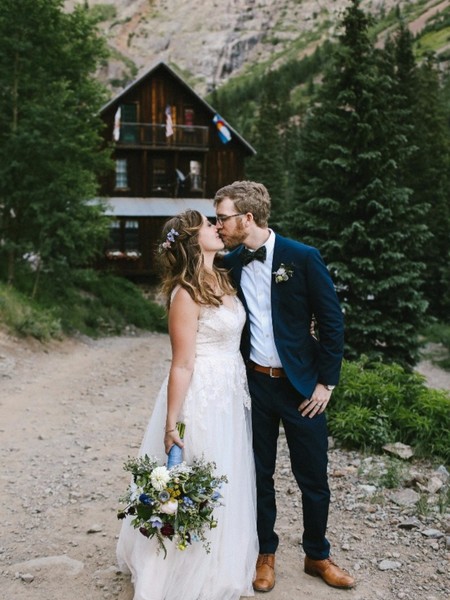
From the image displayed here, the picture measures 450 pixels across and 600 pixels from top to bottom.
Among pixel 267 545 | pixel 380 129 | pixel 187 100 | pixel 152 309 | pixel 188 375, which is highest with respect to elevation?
pixel 187 100

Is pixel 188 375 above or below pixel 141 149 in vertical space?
below

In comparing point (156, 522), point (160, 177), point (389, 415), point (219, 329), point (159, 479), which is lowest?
point (389, 415)

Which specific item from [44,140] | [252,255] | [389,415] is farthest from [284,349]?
[44,140]

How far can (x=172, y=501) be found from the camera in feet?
11.2

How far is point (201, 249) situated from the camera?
3992 mm

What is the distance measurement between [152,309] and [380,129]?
13.2m

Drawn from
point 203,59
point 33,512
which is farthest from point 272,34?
point 33,512

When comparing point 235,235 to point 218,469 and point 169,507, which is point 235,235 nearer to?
point 218,469

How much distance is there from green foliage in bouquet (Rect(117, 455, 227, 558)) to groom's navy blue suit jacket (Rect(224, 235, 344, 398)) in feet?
3.01

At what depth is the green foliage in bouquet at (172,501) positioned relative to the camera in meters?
3.41

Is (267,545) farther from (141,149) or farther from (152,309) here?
(141,149)

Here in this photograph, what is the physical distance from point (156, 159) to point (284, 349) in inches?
1095

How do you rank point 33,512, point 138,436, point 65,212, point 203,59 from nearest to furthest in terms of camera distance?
point 33,512
point 138,436
point 65,212
point 203,59

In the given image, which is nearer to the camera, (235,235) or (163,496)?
(163,496)
